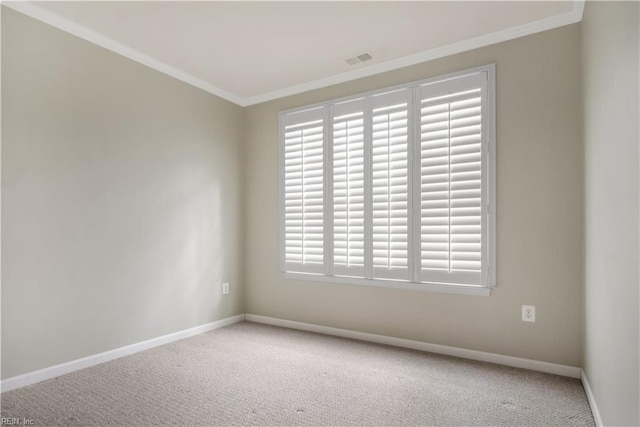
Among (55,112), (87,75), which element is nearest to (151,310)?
(55,112)

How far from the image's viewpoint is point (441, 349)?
9.53 ft

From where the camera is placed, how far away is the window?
2.76 meters

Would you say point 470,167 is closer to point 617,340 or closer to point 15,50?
point 617,340

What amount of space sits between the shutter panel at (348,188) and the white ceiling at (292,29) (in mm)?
394

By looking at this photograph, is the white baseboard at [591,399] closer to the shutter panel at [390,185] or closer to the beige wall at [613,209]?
the beige wall at [613,209]

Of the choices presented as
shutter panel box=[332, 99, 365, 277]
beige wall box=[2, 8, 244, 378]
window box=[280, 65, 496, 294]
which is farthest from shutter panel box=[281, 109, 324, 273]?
beige wall box=[2, 8, 244, 378]

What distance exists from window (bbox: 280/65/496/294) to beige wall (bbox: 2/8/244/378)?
34.5 inches

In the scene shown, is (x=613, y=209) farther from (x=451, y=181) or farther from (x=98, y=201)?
(x=98, y=201)

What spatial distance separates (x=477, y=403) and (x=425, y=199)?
1.46 m

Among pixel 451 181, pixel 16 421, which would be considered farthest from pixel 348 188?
pixel 16 421

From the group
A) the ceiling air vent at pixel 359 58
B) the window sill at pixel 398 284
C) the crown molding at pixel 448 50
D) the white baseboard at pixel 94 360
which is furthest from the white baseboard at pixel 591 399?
the white baseboard at pixel 94 360

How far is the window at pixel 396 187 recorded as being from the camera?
2.76 m

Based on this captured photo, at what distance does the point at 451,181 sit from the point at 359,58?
50.6 inches

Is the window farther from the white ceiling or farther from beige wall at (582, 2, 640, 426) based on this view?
beige wall at (582, 2, 640, 426)
